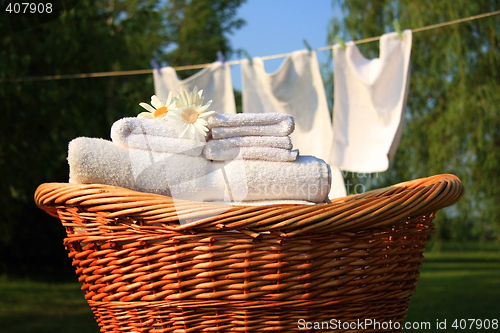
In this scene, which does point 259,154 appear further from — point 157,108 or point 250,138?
point 157,108

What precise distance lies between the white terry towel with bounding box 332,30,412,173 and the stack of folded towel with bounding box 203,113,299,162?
2.72ft

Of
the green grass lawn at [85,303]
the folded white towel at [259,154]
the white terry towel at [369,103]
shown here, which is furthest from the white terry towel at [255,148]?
the green grass lawn at [85,303]

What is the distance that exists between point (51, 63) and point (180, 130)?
2001mm

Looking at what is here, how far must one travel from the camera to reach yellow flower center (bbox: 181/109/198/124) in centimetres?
67

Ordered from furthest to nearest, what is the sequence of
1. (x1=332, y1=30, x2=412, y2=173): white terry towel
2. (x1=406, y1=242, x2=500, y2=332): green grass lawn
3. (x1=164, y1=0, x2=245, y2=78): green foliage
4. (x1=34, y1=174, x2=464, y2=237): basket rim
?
(x1=164, y1=0, x2=245, y2=78): green foliage < (x1=406, y1=242, x2=500, y2=332): green grass lawn < (x1=332, y1=30, x2=412, y2=173): white terry towel < (x1=34, y1=174, x2=464, y2=237): basket rim

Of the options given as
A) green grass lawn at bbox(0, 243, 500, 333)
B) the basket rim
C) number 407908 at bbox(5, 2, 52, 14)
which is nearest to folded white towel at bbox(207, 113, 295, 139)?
the basket rim

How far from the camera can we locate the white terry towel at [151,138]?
0.68 meters

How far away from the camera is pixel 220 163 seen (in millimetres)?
705

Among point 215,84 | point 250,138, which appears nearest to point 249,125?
point 250,138

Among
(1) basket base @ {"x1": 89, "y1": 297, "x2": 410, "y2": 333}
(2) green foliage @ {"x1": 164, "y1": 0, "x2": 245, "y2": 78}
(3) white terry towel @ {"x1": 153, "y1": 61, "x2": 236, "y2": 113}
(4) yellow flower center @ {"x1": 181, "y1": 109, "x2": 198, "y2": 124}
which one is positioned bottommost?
(1) basket base @ {"x1": 89, "y1": 297, "x2": 410, "y2": 333}

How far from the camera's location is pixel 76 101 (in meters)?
2.24

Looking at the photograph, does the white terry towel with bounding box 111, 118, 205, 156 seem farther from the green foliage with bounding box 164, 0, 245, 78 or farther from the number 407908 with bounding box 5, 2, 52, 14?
the green foliage with bounding box 164, 0, 245, 78

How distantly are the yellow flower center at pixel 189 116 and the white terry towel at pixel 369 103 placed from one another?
937 mm

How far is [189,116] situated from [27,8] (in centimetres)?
151
